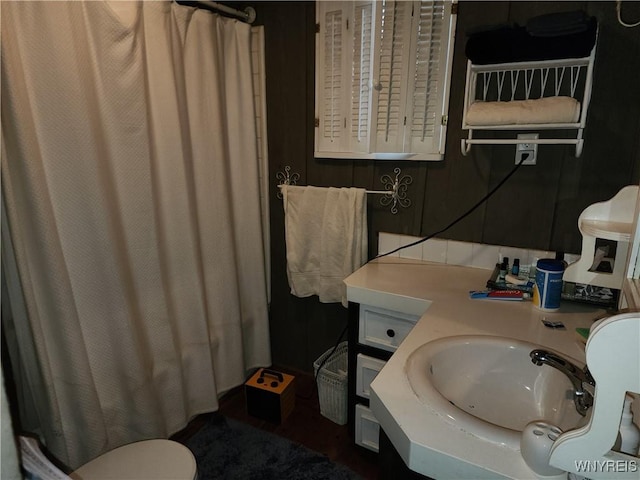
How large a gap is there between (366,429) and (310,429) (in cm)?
36

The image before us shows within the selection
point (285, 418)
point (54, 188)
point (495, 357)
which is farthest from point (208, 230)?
point (495, 357)

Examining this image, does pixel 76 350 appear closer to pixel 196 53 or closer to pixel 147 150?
pixel 147 150

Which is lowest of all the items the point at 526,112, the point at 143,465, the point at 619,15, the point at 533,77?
the point at 143,465

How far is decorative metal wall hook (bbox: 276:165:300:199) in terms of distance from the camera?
208cm

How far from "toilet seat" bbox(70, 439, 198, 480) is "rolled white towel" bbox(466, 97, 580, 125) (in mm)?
1554

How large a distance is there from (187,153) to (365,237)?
0.91m

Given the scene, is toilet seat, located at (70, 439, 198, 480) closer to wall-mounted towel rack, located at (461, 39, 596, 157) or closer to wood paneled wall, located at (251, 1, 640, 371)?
wood paneled wall, located at (251, 1, 640, 371)

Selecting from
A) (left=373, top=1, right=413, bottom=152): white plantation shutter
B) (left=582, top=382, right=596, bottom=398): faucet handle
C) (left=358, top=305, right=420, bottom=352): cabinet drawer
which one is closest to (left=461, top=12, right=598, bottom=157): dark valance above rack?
(left=373, top=1, right=413, bottom=152): white plantation shutter

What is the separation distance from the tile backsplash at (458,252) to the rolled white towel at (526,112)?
1.76 feet

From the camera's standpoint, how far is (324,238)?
6.37ft

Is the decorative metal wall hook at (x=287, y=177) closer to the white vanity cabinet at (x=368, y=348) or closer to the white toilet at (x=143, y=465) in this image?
the white vanity cabinet at (x=368, y=348)

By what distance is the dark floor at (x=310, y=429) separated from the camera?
1.73 meters

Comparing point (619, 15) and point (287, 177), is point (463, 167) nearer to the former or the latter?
point (619, 15)

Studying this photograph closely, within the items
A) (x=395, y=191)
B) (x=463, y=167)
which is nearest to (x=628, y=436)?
(x=463, y=167)
